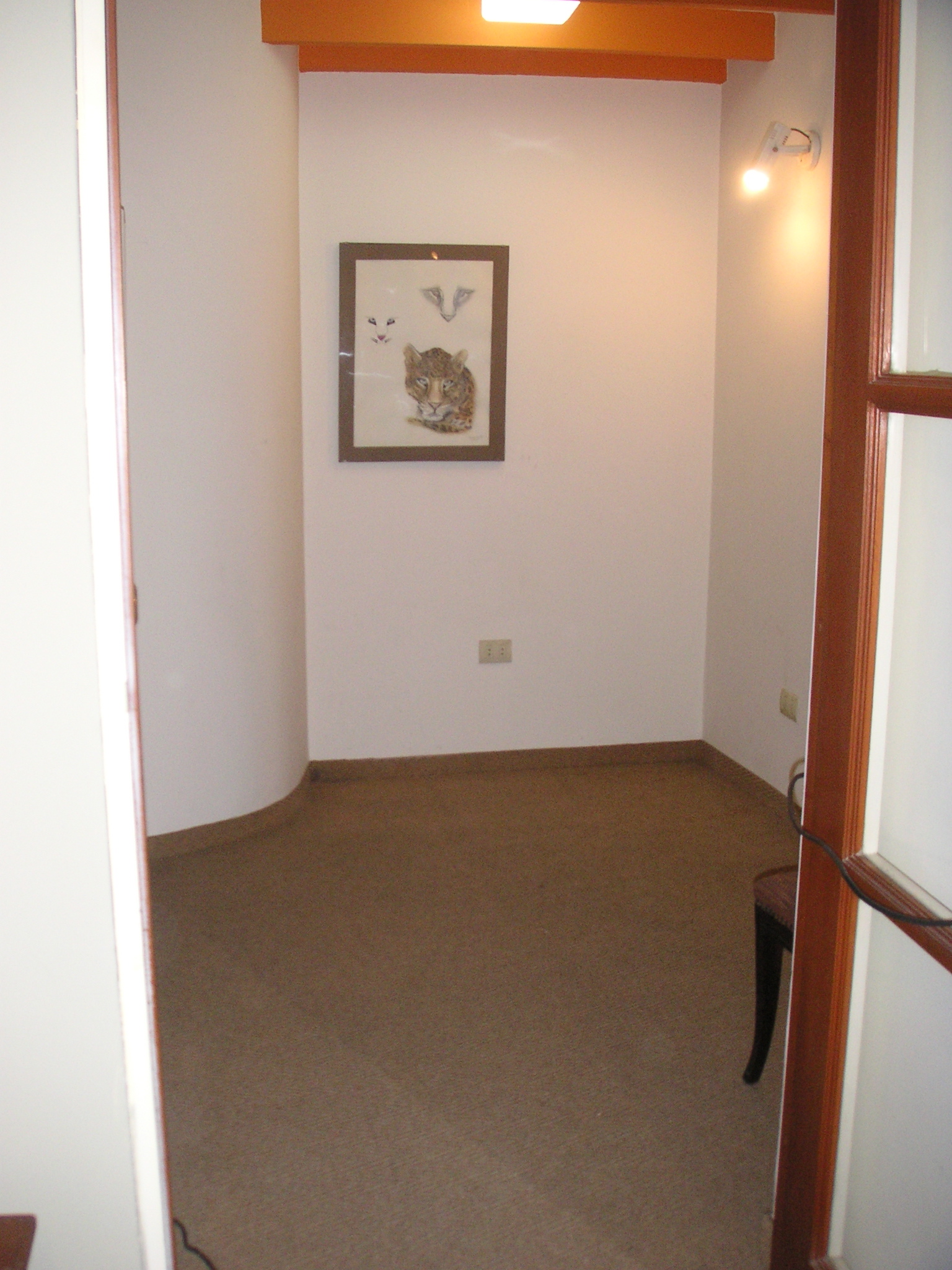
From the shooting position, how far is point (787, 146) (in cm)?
354

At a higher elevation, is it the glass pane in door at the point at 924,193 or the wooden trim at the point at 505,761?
the glass pane in door at the point at 924,193

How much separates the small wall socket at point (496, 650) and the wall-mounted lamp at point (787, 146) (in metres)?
1.89

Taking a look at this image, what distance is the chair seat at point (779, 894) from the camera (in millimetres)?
2285

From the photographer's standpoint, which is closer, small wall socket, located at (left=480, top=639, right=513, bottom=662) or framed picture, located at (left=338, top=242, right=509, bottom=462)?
framed picture, located at (left=338, top=242, right=509, bottom=462)

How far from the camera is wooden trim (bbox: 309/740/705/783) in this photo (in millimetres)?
4391

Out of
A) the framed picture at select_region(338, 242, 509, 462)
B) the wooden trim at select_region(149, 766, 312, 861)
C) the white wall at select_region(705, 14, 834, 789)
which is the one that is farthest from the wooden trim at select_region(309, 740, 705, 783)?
the framed picture at select_region(338, 242, 509, 462)

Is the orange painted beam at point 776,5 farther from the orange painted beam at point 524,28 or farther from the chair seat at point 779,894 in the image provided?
the chair seat at point 779,894

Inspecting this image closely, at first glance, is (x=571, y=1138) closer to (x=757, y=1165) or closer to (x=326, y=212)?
(x=757, y=1165)

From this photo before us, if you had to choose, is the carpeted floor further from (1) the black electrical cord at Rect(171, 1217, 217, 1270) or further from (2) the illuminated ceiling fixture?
(2) the illuminated ceiling fixture

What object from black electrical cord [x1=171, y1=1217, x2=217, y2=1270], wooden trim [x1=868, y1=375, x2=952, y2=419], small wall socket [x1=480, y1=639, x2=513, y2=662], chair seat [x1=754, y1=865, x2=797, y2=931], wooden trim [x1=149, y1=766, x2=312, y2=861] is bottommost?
black electrical cord [x1=171, y1=1217, x2=217, y2=1270]

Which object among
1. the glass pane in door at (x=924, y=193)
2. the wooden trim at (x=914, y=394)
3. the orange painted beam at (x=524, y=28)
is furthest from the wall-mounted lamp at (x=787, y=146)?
the wooden trim at (x=914, y=394)

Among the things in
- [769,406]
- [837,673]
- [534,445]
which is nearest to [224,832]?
[534,445]

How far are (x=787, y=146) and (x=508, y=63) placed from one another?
109 centimetres

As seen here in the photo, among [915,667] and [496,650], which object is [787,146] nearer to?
[496,650]
